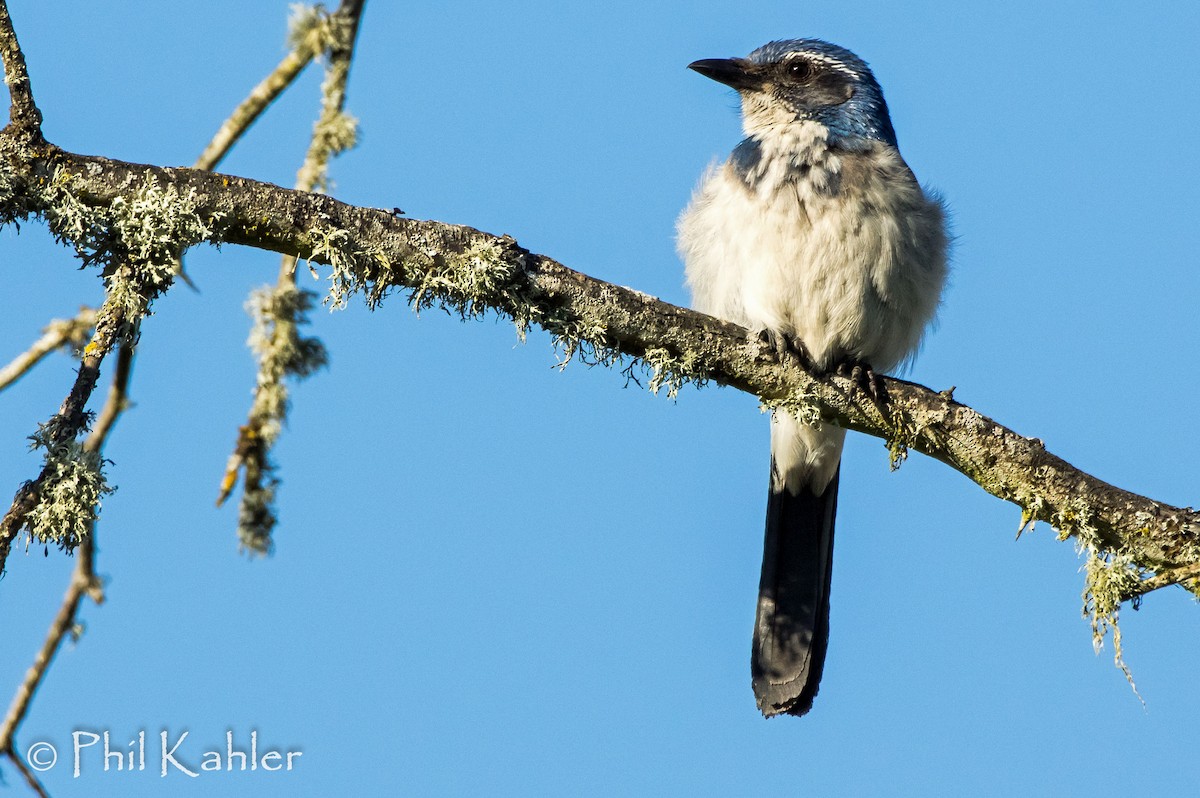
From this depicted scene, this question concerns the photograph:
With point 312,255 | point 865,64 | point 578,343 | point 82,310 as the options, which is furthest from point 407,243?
point 865,64

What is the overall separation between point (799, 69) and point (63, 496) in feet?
12.7

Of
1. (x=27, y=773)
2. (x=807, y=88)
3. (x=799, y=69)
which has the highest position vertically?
(x=799, y=69)

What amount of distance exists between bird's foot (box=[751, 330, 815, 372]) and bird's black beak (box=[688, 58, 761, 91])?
4.87 feet

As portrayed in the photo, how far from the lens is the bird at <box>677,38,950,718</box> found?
4668 mm

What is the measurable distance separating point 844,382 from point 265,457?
191 cm

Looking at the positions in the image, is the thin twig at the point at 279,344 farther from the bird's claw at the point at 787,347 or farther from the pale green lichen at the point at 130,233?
the bird's claw at the point at 787,347

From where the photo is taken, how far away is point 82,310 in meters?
3.92

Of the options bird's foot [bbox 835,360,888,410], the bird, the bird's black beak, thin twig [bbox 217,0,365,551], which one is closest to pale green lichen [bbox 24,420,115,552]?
thin twig [bbox 217,0,365,551]

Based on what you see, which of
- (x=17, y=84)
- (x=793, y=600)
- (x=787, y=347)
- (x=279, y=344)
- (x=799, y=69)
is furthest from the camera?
(x=799, y=69)

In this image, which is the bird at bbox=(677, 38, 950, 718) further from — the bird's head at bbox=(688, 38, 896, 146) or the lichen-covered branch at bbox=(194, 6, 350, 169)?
the lichen-covered branch at bbox=(194, 6, 350, 169)

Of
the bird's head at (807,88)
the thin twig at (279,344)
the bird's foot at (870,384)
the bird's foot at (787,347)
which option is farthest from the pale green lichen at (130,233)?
the bird's head at (807,88)

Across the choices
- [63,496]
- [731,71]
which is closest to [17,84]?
[63,496]

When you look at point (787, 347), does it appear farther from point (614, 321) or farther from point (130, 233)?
point (130, 233)

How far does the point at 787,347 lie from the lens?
443cm
